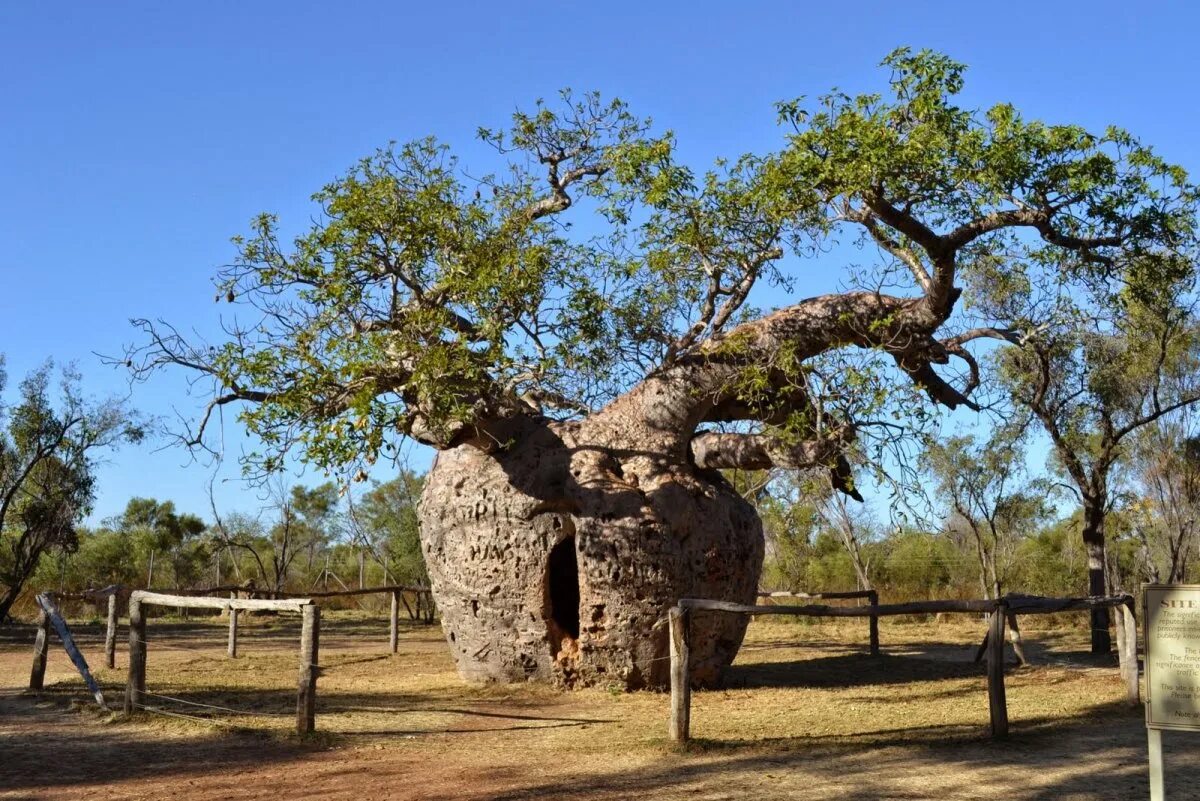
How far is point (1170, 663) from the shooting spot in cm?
497

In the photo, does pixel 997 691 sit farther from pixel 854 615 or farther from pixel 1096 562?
pixel 1096 562

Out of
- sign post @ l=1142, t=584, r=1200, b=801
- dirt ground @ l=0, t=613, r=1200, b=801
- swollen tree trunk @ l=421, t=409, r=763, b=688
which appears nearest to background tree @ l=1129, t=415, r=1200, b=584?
dirt ground @ l=0, t=613, r=1200, b=801

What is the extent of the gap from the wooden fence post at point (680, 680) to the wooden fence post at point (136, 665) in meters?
4.04

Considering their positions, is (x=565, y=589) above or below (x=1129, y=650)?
above

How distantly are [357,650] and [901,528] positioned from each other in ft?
29.4

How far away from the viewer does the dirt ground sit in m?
6.16

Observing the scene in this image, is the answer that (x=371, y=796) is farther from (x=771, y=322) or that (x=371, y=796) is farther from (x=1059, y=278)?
(x=1059, y=278)

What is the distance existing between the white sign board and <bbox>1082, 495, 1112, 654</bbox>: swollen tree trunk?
9.84 m

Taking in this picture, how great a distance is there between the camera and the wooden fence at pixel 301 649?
7.75 metres

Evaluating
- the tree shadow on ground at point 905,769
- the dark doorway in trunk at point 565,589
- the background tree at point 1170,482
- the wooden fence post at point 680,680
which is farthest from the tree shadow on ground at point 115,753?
the background tree at point 1170,482

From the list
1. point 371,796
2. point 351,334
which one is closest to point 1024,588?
point 351,334

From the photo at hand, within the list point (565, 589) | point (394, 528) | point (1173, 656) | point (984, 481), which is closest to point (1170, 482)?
point (984, 481)

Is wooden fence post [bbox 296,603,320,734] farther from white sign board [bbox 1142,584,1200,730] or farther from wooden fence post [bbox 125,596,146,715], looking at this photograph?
white sign board [bbox 1142,584,1200,730]

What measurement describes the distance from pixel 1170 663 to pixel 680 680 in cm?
322
